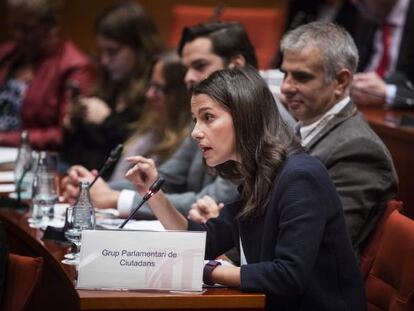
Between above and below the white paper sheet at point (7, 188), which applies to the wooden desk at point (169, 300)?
above

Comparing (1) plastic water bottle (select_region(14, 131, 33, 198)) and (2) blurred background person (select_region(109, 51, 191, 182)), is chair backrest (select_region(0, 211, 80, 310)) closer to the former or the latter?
(1) plastic water bottle (select_region(14, 131, 33, 198))

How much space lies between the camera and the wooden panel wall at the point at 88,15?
767 cm

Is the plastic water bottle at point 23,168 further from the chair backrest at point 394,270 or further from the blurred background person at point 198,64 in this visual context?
the chair backrest at point 394,270

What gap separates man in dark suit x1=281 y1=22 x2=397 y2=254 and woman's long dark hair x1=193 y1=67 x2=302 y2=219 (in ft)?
1.58

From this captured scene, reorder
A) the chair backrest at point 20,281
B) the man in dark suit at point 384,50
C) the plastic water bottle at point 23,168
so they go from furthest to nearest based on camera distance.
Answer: the man in dark suit at point 384,50 < the plastic water bottle at point 23,168 < the chair backrest at point 20,281

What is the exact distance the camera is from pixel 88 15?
773 centimetres

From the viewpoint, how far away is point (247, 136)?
273 cm

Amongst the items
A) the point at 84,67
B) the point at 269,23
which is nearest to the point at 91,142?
the point at 84,67

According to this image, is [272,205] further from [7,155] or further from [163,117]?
[7,155]

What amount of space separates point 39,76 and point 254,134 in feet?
10.7

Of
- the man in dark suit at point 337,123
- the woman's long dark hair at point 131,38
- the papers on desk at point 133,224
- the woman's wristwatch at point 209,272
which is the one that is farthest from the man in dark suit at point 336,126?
the woman's long dark hair at point 131,38

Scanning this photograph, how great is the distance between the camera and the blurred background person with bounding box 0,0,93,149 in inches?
226

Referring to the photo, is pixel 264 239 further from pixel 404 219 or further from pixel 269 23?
pixel 269 23

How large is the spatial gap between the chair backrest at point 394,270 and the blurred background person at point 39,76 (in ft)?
10.1
